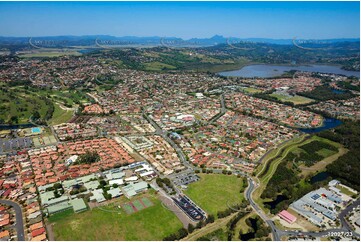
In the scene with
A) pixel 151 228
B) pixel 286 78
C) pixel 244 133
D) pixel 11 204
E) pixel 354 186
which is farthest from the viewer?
pixel 286 78

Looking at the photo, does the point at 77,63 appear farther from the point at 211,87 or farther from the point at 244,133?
the point at 244,133

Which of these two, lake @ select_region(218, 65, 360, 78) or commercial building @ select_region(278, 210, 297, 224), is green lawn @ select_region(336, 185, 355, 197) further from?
lake @ select_region(218, 65, 360, 78)

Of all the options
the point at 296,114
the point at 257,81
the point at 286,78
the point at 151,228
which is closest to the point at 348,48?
the point at 286,78

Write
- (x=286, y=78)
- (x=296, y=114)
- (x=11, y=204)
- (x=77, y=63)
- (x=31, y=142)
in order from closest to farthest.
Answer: (x=11, y=204)
(x=31, y=142)
(x=296, y=114)
(x=286, y=78)
(x=77, y=63)

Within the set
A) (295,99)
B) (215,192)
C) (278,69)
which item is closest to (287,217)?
(215,192)

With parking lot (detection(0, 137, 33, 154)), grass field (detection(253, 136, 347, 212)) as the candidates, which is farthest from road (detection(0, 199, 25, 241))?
grass field (detection(253, 136, 347, 212))

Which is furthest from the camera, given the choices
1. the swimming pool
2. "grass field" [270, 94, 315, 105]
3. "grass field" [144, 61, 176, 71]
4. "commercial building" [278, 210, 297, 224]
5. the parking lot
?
"grass field" [144, 61, 176, 71]
